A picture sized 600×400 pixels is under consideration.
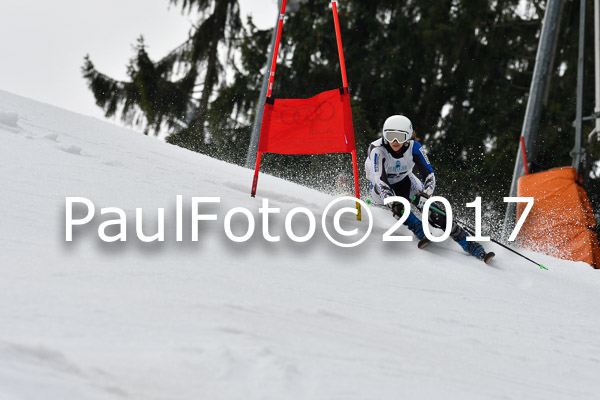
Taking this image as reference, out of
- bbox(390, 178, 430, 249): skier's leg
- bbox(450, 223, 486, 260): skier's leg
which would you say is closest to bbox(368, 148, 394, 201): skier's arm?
bbox(390, 178, 430, 249): skier's leg

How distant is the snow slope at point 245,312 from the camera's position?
1.87 metres

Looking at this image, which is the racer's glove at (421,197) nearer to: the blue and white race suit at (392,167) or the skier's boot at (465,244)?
the blue and white race suit at (392,167)

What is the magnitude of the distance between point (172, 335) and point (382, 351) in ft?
2.79

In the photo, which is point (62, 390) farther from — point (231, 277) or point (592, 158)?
point (592, 158)

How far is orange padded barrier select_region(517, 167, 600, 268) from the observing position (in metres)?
7.22

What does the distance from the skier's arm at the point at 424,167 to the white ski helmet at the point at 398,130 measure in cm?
25

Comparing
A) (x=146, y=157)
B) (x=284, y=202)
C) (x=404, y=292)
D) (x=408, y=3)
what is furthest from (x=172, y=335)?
(x=408, y=3)

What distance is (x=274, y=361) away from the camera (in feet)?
6.68

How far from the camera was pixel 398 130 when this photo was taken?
228 inches

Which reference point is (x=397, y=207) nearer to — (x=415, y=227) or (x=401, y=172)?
(x=415, y=227)

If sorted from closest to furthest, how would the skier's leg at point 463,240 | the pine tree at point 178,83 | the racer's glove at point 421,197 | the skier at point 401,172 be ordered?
the skier's leg at point 463,240 < the skier at point 401,172 < the racer's glove at point 421,197 < the pine tree at point 178,83

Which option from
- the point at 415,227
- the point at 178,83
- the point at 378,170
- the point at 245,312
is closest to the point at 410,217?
the point at 415,227

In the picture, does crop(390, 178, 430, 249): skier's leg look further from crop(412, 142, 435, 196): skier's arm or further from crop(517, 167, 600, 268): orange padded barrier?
crop(517, 167, 600, 268): orange padded barrier

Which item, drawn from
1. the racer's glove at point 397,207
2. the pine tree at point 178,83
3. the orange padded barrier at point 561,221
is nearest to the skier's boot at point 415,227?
the racer's glove at point 397,207
